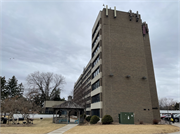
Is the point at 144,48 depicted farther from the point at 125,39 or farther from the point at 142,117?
the point at 142,117

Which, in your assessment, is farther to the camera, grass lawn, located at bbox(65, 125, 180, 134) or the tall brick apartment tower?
the tall brick apartment tower

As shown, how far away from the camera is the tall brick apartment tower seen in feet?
94.7

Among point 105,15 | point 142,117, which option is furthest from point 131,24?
point 142,117

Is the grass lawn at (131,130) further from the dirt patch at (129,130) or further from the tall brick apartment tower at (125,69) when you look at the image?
the tall brick apartment tower at (125,69)

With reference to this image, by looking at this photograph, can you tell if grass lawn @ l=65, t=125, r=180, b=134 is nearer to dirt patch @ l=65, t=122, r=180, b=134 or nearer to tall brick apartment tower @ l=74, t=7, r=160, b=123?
dirt patch @ l=65, t=122, r=180, b=134

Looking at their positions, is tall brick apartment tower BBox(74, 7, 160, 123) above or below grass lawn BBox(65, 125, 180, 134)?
above

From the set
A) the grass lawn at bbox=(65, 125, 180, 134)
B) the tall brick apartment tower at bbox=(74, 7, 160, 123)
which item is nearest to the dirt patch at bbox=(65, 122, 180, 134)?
the grass lawn at bbox=(65, 125, 180, 134)

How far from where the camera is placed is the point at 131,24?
34500 mm

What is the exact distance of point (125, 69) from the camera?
3108 centimetres

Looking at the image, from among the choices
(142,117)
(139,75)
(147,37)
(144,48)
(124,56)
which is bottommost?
(142,117)

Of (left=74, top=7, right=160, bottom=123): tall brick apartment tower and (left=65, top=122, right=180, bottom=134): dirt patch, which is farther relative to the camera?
(left=74, top=7, right=160, bottom=123): tall brick apartment tower

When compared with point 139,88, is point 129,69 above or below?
above

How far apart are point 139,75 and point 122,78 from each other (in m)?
4.02

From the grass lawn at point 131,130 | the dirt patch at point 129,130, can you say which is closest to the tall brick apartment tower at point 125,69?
the dirt patch at point 129,130
